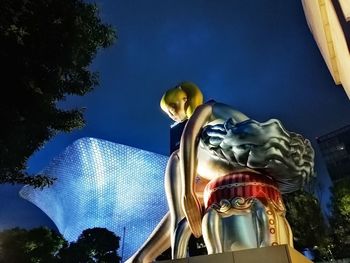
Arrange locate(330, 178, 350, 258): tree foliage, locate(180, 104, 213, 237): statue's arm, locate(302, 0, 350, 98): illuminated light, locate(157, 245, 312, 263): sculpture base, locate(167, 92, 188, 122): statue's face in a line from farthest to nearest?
locate(330, 178, 350, 258): tree foliage, locate(302, 0, 350, 98): illuminated light, locate(167, 92, 188, 122): statue's face, locate(180, 104, 213, 237): statue's arm, locate(157, 245, 312, 263): sculpture base

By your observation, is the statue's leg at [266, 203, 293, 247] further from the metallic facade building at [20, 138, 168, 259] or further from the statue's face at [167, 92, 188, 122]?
the metallic facade building at [20, 138, 168, 259]

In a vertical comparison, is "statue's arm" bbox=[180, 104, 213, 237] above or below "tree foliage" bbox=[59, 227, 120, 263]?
below

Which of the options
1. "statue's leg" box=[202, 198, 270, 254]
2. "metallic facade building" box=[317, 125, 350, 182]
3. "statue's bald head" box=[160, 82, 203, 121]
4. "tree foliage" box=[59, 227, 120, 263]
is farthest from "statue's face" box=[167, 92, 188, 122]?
"metallic facade building" box=[317, 125, 350, 182]

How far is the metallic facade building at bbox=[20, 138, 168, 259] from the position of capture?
120ft

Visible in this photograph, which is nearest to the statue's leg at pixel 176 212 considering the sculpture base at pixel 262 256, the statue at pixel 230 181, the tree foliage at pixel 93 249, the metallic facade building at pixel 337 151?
the statue at pixel 230 181

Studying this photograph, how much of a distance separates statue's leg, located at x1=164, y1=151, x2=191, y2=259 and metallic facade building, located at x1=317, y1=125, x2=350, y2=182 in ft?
124

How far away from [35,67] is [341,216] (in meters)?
18.4

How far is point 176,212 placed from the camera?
121 inches

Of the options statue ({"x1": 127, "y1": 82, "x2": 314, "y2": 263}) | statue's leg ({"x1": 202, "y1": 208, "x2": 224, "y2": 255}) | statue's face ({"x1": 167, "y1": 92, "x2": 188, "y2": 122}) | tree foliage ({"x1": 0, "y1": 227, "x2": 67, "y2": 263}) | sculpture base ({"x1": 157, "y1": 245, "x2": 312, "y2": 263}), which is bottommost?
sculpture base ({"x1": 157, "y1": 245, "x2": 312, "y2": 263})

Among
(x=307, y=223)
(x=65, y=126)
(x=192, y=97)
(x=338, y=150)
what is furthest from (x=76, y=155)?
(x=192, y=97)

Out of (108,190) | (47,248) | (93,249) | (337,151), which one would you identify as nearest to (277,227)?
(47,248)

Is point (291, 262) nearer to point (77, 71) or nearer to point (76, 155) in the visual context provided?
point (77, 71)

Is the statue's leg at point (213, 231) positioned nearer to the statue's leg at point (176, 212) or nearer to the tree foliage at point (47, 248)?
the statue's leg at point (176, 212)

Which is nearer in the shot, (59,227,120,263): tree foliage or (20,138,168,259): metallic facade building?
(59,227,120,263): tree foliage
